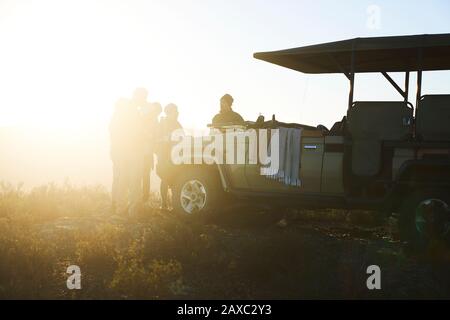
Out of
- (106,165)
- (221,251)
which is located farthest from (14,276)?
(106,165)

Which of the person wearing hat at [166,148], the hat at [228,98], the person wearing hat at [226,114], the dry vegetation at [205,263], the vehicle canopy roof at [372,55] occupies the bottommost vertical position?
the dry vegetation at [205,263]

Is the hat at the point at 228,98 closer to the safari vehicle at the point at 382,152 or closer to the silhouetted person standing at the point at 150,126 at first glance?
the silhouetted person standing at the point at 150,126

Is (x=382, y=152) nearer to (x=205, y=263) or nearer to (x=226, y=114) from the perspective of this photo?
(x=205, y=263)

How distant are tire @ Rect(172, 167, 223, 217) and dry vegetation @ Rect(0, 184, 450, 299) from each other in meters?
0.39

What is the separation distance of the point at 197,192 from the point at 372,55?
3.64 m

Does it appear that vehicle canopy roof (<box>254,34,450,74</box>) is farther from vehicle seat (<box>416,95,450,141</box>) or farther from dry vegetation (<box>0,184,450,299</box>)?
dry vegetation (<box>0,184,450,299</box>)

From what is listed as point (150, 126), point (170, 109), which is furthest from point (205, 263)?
point (170, 109)

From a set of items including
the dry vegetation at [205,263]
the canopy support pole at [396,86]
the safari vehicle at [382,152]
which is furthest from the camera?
the canopy support pole at [396,86]

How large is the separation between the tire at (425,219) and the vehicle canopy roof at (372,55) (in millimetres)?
1742

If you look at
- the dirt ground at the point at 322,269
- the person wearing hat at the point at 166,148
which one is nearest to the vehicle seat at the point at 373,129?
the dirt ground at the point at 322,269

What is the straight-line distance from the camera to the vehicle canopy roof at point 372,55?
833cm

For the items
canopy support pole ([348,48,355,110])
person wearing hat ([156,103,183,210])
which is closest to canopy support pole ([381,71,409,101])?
canopy support pole ([348,48,355,110])

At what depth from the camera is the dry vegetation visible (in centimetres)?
635

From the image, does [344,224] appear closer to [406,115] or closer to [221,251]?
[406,115]
